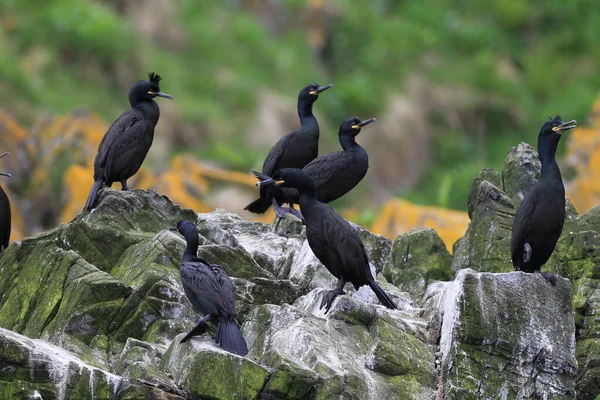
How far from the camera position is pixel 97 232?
15.4m

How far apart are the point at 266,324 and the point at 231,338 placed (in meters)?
0.95

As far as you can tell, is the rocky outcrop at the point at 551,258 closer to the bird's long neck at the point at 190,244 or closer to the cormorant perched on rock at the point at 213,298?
the cormorant perched on rock at the point at 213,298

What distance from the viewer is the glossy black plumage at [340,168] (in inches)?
648

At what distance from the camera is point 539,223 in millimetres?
14570

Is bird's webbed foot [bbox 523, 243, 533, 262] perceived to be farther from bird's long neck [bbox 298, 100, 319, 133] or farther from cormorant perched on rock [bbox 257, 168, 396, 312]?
bird's long neck [bbox 298, 100, 319, 133]

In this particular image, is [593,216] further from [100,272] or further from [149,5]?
[149,5]

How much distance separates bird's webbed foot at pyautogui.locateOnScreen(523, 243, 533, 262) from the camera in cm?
1468

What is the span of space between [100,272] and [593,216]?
215 inches

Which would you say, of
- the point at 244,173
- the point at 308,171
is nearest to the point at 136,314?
the point at 308,171

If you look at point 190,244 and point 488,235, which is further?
point 488,235

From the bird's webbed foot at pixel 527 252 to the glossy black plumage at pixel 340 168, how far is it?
2492 millimetres

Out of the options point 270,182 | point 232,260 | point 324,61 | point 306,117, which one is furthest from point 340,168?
point 324,61

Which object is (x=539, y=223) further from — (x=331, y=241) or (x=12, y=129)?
(x=12, y=129)

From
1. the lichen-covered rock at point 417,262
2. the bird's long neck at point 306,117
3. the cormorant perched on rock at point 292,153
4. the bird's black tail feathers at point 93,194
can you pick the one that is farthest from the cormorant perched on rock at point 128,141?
the lichen-covered rock at point 417,262
